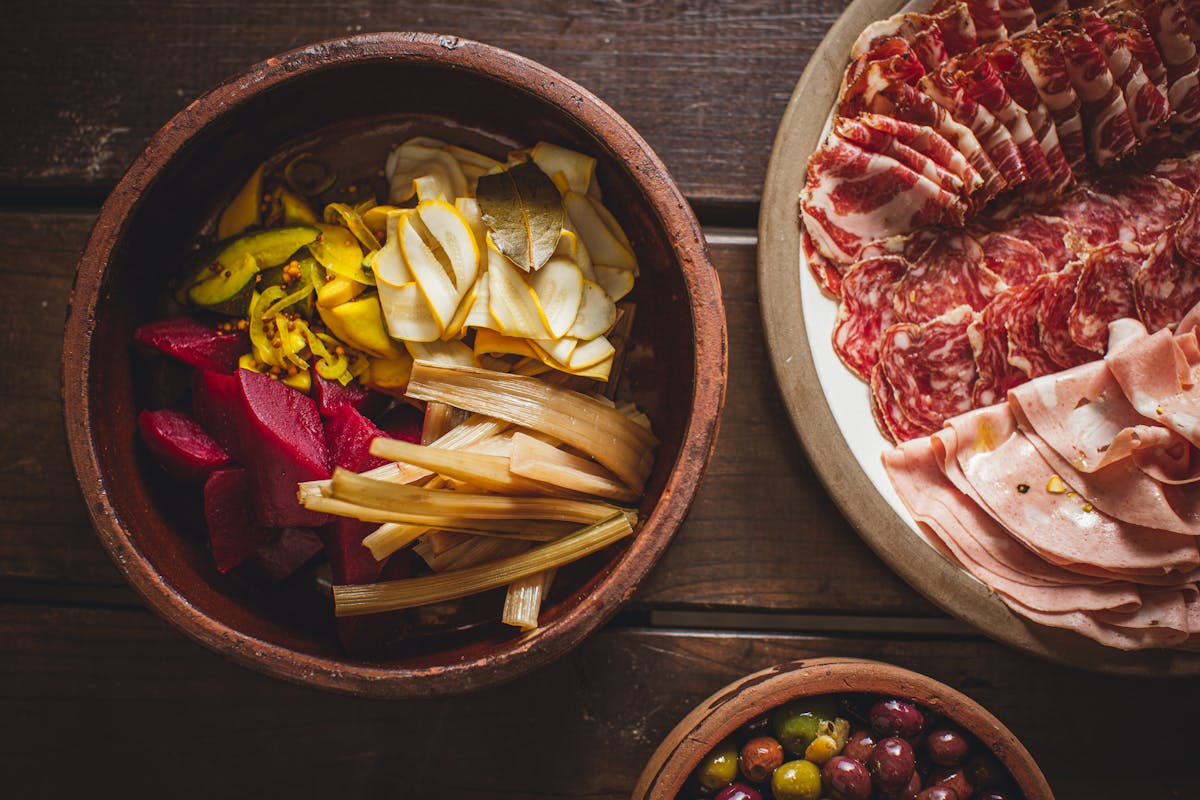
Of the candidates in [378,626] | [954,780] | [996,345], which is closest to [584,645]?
[378,626]

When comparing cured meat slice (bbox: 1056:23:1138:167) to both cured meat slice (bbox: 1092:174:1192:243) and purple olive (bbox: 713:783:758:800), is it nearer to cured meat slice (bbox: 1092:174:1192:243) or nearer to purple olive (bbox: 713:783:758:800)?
cured meat slice (bbox: 1092:174:1192:243)

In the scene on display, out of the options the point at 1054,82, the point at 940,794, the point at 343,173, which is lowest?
the point at 940,794

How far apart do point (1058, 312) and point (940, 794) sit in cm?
76

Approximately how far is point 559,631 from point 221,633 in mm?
433

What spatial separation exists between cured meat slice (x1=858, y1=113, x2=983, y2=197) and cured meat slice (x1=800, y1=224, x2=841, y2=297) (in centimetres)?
19

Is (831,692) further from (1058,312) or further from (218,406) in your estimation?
(218,406)

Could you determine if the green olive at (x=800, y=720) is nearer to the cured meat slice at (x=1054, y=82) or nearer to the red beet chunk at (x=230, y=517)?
the red beet chunk at (x=230, y=517)

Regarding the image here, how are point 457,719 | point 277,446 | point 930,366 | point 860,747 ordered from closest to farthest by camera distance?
point 277,446
point 860,747
point 930,366
point 457,719

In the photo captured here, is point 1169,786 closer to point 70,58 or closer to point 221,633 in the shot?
point 221,633

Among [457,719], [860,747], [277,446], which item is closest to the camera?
[277,446]

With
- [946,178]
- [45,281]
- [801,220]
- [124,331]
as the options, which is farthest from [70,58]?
[946,178]

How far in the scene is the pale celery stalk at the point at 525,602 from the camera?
1139 mm

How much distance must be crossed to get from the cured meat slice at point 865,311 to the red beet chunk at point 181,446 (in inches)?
37.4

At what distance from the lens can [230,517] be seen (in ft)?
3.77
